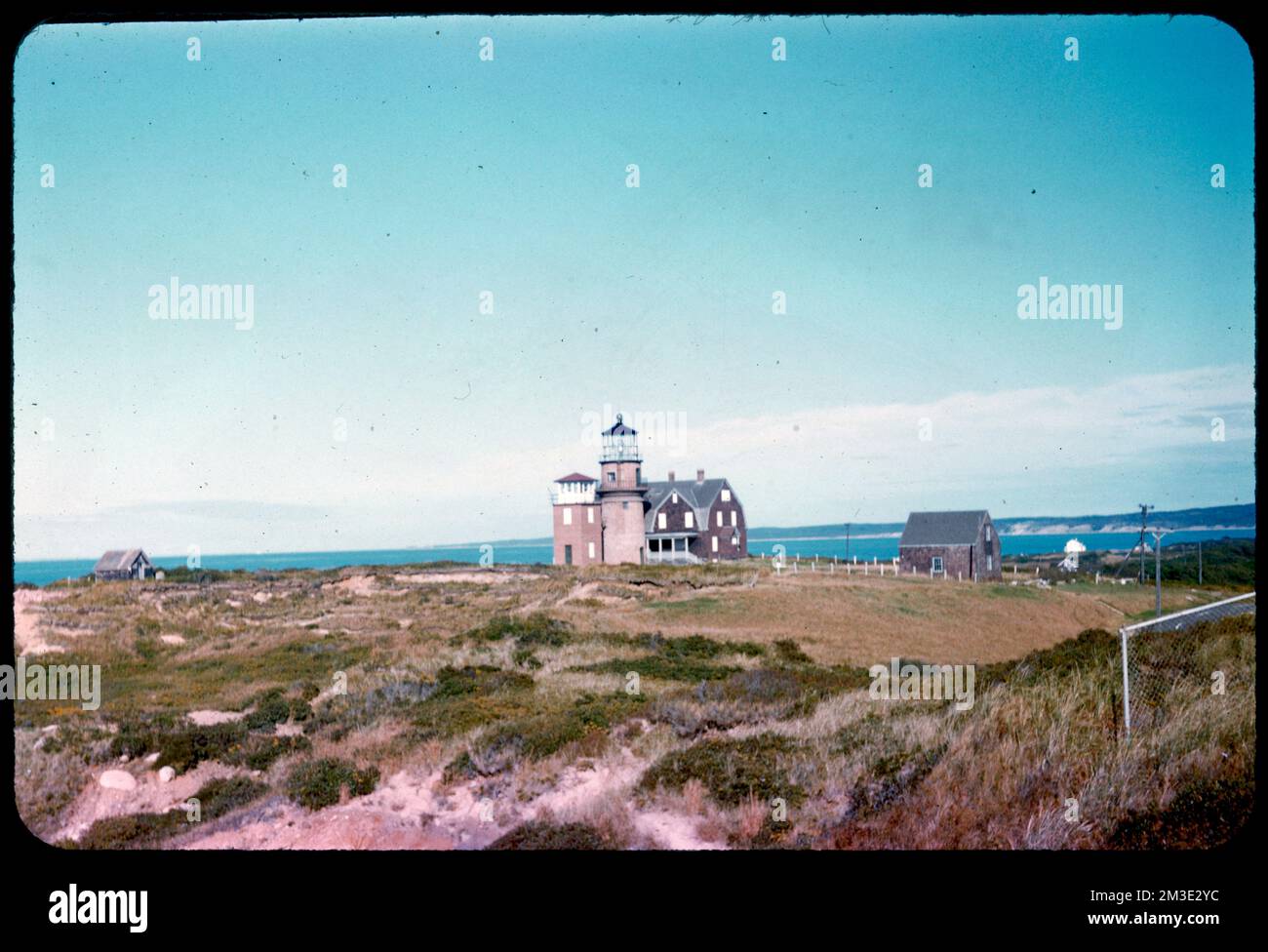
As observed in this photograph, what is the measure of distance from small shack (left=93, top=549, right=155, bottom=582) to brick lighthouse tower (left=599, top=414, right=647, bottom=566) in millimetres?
10760

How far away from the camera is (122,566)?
41.6 feet

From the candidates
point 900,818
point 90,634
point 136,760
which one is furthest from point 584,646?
point 90,634

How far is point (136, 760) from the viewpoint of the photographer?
23.9 feet

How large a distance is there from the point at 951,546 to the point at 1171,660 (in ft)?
39.7

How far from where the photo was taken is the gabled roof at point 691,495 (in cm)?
2758

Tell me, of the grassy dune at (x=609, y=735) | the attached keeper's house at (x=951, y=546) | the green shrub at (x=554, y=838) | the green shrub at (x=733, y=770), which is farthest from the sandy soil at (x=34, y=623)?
the attached keeper's house at (x=951, y=546)

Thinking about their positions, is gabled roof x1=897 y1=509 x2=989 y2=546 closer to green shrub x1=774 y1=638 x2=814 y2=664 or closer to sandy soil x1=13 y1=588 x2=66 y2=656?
green shrub x1=774 y1=638 x2=814 y2=664

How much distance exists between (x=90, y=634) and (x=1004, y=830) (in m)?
10.4

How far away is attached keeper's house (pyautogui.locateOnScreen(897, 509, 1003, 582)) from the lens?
18406 millimetres

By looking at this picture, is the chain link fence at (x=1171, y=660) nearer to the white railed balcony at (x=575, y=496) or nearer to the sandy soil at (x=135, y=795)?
the sandy soil at (x=135, y=795)

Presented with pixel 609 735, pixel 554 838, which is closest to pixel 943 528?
pixel 609 735

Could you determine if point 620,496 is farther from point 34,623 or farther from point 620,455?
point 34,623

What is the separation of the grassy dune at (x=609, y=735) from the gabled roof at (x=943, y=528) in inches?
267
